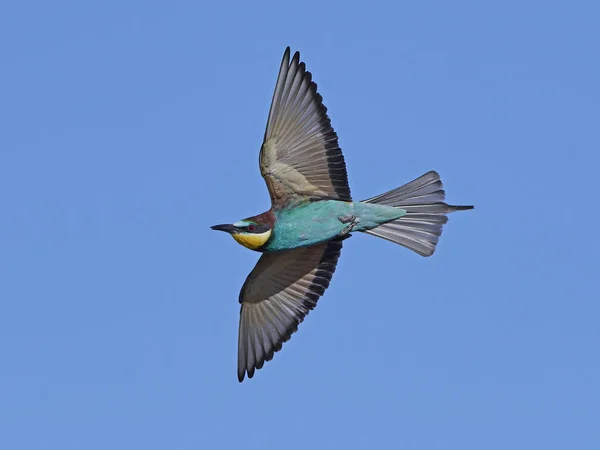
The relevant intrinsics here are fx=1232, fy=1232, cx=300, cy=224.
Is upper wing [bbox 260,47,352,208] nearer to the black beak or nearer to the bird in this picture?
the bird

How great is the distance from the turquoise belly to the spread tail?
1.15 ft

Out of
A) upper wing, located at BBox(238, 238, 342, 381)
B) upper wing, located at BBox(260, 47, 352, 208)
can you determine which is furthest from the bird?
upper wing, located at BBox(238, 238, 342, 381)

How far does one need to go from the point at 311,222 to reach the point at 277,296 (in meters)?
1.36

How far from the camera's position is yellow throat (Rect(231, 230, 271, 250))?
11.0m

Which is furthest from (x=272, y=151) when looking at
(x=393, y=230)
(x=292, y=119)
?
(x=393, y=230)

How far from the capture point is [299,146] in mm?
10992

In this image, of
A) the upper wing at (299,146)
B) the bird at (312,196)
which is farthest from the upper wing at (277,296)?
the upper wing at (299,146)

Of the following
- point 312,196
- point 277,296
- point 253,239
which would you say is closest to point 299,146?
point 312,196

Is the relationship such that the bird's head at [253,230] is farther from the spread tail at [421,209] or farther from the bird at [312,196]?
the spread tail at [421,209]

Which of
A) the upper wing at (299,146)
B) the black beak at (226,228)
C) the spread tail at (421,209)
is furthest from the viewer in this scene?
the spread tail at (421,209)

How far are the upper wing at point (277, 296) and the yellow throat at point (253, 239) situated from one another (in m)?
0.79

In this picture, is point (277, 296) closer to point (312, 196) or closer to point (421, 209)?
point (312, 196)

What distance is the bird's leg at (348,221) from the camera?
432 inches

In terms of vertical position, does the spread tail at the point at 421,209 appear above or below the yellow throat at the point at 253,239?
above
